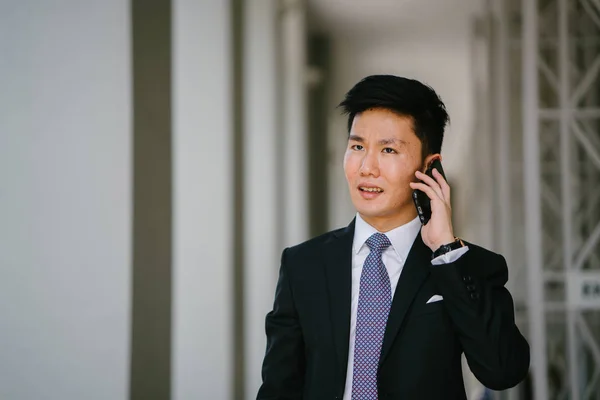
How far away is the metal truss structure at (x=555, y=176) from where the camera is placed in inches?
151

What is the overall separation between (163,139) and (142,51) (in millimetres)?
374

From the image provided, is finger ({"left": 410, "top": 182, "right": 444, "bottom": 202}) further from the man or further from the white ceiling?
the white ceiling

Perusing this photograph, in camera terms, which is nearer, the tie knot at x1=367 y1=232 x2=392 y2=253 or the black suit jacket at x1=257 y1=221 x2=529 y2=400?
the black suit jacket at x1=257 y1=221 x2=529 y2=400

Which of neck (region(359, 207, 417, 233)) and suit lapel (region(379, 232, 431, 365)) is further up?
neck (region(359, 207, 417, 233))

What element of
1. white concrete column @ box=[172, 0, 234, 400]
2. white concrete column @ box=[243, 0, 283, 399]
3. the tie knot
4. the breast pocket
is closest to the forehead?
the tie knot

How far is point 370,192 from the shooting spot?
5.02 ft

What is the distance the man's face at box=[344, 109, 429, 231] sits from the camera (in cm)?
Result: 152

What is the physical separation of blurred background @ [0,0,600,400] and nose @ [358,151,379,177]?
0.98m

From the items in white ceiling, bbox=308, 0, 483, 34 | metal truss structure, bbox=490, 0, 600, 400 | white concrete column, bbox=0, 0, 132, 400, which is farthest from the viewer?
white ceiling, bbox=308, 0, 483, 34

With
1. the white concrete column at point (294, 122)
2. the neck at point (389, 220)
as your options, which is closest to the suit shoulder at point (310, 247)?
the neck at point (389, 220)

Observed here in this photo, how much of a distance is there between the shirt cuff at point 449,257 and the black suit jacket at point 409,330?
0.02 meters

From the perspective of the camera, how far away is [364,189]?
1.53 meters

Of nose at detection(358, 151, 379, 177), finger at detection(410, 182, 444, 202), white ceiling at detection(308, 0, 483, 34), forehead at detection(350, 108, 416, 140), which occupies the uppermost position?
white ceiling at detection(308, 0, 483, 34)

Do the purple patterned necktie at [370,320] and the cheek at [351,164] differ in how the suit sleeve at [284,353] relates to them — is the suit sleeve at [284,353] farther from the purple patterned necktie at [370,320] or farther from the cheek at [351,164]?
the cheek at [351,164]
